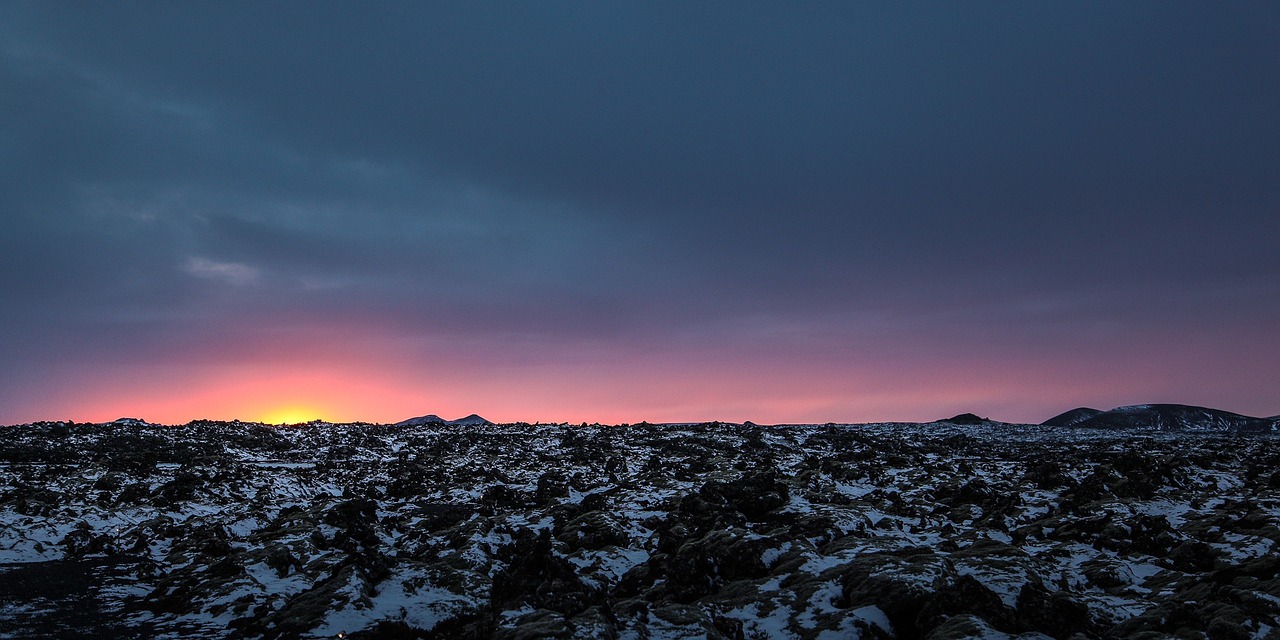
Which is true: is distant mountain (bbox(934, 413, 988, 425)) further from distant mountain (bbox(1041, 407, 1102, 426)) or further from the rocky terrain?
→ the rocky terrain

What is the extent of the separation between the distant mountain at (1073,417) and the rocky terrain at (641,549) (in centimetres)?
9625

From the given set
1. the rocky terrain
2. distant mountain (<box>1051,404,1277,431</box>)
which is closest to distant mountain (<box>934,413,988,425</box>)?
distant mountain (<box>1051,404,1277,431</box>)

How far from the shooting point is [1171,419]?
125 m

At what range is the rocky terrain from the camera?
610 inches

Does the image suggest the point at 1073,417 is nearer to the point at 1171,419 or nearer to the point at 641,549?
the point at 1171,419

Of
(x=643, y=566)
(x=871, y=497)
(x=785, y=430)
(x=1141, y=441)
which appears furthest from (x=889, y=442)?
(x=643, y=566)

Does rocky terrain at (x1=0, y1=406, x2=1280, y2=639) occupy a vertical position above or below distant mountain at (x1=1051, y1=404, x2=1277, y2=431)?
below

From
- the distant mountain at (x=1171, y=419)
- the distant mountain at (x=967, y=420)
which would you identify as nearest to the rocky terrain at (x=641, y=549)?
the distant mountain at (x=967, y=420)

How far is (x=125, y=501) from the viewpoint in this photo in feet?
118

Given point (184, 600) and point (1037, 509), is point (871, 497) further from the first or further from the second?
point (184, 600)

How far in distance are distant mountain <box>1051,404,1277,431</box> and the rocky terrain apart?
277 feet

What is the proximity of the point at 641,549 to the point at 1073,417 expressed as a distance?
15327cm

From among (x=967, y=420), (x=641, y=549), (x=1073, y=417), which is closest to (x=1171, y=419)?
(x=1073, y=417)

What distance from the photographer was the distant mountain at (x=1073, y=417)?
137587 mm
